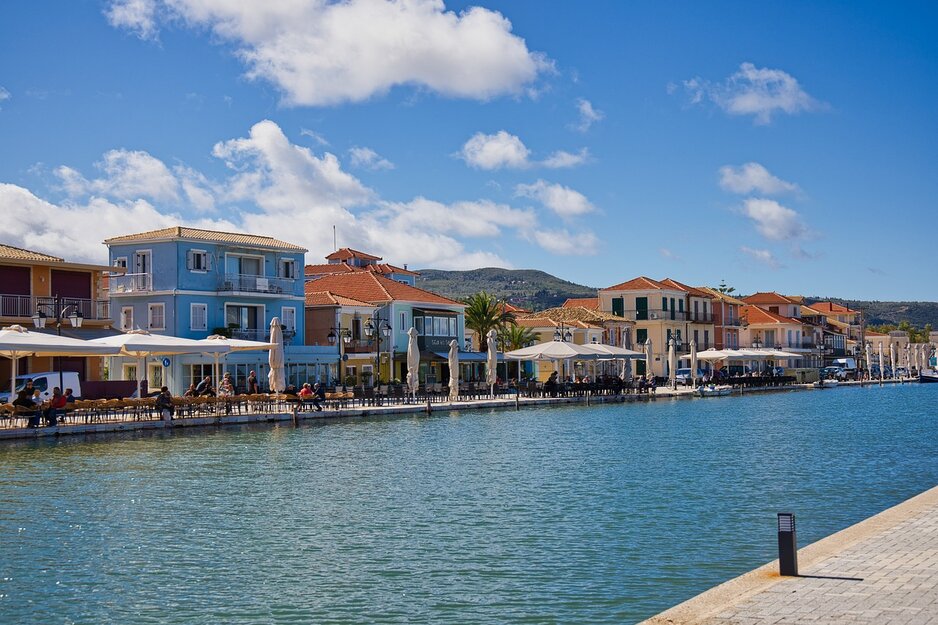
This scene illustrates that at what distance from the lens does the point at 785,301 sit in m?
128

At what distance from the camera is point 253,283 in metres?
59.0

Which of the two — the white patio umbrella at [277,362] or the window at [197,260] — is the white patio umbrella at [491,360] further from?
the white patio umbrella at [277,362]

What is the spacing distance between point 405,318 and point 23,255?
28.5 m

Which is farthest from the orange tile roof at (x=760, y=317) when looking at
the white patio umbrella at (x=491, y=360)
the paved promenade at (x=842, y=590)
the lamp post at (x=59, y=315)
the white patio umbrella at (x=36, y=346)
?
the paved promenade at (x=842, y=590)

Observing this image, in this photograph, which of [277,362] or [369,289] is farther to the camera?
[369,289]

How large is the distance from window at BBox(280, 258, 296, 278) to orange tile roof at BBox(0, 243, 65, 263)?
1598 centimetres

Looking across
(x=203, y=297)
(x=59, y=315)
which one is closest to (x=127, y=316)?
(x=203, y=297)

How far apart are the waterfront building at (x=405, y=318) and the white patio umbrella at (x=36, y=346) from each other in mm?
30969

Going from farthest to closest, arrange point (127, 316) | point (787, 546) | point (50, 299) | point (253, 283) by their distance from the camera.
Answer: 1. point (253, 283)
2. point (127, 316)
3. point (50, 299)
4. point (787, 546)

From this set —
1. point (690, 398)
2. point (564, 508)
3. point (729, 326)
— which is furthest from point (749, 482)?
point (729, 326)

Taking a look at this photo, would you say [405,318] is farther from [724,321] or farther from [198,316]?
[724,321]

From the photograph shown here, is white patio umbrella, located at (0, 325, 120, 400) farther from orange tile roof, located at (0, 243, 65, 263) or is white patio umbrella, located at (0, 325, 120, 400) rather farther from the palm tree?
the palm tree

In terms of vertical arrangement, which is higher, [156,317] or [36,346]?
[156,317]

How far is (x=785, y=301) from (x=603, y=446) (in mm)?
102131
